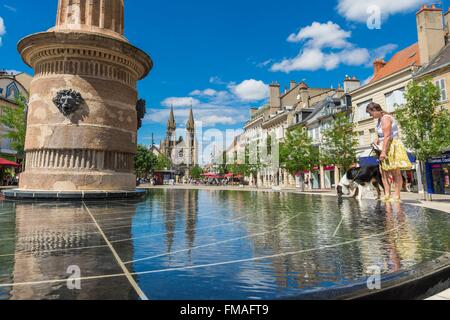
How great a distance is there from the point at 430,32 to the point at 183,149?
13949cm

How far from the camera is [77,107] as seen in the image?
39.9 feet

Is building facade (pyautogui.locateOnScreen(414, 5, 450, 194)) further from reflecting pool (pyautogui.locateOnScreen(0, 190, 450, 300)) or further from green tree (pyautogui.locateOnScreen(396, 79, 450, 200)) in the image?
reflecting pool (pyautogui.locateOnScreen(0, 190, 450, 300))

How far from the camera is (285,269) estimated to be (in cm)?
300

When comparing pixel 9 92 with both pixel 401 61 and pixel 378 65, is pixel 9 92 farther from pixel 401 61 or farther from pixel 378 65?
pixel 401 61

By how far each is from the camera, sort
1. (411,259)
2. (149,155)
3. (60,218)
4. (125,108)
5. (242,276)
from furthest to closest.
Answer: (149,155), (125,108), (60,218), (411,259), (242,276)

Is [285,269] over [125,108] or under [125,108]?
under

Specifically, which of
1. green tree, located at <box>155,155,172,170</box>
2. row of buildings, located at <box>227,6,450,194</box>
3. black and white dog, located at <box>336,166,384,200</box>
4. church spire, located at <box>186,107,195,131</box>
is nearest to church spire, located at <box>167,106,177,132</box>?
church spire, located at <box>186,107,195,131</box>

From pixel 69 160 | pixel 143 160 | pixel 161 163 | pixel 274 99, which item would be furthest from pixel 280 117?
pixel 69 160

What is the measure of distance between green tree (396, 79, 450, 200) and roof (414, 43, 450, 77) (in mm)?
11273

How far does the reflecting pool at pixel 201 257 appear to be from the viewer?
8.07 ft

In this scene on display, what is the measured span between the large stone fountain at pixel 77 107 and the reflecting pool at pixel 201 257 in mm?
6366
